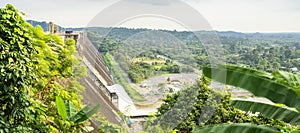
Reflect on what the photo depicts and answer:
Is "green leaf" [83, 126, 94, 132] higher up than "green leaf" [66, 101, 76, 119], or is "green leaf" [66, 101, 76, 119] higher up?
"green leaf" [66, 101, 76, 119]

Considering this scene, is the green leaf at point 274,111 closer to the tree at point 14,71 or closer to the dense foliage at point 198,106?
the dense foliage at point 198,106

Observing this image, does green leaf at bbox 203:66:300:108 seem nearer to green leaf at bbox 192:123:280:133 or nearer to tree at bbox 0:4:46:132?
green leaf at bbox 192:123:280:133

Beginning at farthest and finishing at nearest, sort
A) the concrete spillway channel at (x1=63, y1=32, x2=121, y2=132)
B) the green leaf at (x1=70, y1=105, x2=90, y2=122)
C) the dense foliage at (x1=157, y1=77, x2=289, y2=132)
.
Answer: the green leaf at (x1=70, y1=105, x2=90, y2=122) → the concrete spillway channel at (x1=63, y1=32, x2=121, y2=132) → the dense foliage at (x1=157, y1=77, x2=289, y2=132)

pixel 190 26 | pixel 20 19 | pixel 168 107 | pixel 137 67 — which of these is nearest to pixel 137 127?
Result: pixel 168 107

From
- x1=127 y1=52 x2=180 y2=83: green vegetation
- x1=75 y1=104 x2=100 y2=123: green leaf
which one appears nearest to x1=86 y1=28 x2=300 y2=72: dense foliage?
x1=127 y1=52 x2=180 y2=83: green vegetation

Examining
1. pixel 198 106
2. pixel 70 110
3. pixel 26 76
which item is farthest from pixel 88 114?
pixel 198 106

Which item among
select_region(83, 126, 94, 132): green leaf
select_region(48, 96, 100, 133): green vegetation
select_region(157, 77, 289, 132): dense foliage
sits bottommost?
select_region(83, 126, 94, 132): green leaf
